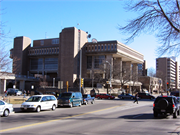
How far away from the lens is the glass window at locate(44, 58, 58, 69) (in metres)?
91.1

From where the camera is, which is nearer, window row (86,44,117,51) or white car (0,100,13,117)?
white car (0,100,13,117)

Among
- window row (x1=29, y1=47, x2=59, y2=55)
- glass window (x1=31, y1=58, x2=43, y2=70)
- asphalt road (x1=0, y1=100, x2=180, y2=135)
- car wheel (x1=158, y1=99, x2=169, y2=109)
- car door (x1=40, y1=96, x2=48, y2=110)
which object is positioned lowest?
asphalt road (x1=0, y1=100, x2=180, y2=135)

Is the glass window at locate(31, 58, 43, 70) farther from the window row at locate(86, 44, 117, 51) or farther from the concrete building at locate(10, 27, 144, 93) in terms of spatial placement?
the window row at locate(86, 44, 117, 51)

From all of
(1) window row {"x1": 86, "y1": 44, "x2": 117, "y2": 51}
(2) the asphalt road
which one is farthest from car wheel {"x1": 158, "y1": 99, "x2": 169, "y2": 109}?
(1) window row {"x1": 86, "y1": 44, "x2": 117, "y2": 51}

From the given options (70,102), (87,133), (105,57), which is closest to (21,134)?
(87,133)

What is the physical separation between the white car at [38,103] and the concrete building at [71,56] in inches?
1696

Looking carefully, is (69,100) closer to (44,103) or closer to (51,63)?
(44,103)

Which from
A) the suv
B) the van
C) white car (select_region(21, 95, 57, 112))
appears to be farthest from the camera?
the van

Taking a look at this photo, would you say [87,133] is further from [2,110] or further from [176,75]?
[176,75]

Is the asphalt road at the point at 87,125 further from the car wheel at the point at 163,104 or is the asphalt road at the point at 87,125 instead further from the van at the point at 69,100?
the van at the point at 69,100

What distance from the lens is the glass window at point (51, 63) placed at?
299ft

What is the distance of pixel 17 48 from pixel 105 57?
39.8 m

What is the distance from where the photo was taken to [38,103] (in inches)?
746

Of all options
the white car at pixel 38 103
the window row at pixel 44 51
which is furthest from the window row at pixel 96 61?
the white car at pixel 38 103
